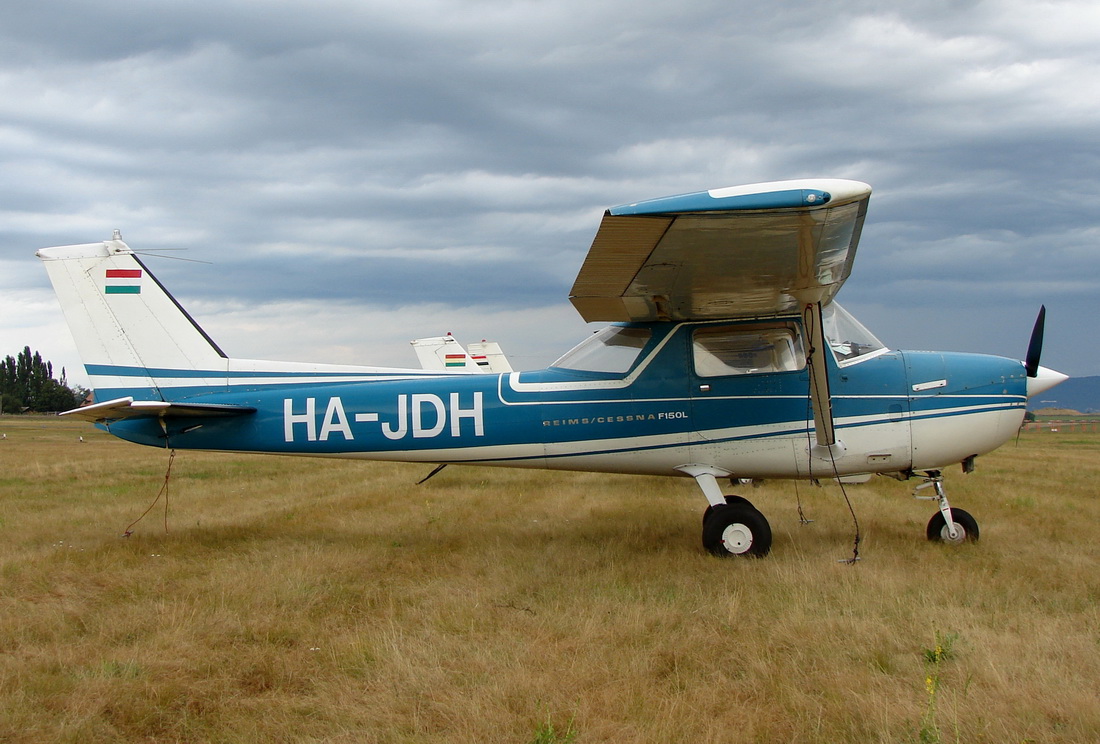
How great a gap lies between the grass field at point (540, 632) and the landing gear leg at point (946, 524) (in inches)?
9.7

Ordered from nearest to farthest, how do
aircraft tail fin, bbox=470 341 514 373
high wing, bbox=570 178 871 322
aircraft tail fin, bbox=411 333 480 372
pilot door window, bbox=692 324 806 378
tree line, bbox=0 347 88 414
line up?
high wing, bbox=570 178 871 322 → pilot door window, bbox=692 324 806 378 → aircraft tail fin, bbox=411 333 480 372 → aircraft tail fin, bbox=470 341 514 373 → tree line, bbox=0 347 88 414

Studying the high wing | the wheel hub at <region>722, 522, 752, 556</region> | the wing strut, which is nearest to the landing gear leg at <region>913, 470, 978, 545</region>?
the wing strut

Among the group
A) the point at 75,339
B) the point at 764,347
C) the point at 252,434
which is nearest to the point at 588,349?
the point at 764,347

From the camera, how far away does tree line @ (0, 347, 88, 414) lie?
93125mm

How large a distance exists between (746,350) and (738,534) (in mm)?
1733

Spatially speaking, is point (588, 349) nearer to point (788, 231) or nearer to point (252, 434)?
point (788, 231)

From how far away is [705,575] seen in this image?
6082 millimetres

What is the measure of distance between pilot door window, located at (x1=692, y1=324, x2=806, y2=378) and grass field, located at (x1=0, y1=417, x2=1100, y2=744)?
5.70ft

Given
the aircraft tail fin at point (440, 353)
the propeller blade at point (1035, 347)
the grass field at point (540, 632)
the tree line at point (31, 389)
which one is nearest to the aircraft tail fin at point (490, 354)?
the aircraft tail fin at point (440, 353)

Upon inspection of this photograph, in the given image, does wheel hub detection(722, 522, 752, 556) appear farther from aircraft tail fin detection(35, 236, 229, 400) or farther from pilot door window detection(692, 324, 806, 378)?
aircraft tail fin detection(35, 236, 229, 400)

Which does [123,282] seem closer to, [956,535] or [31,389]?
[956,535]

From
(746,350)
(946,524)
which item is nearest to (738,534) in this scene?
(746,350)

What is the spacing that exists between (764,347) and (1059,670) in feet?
13.1

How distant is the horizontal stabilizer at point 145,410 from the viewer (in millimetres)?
6727
